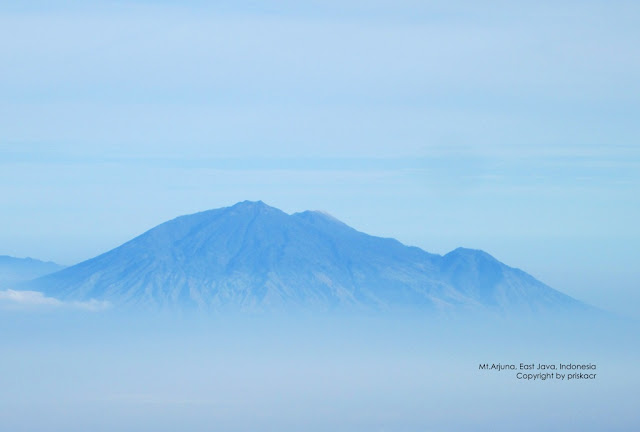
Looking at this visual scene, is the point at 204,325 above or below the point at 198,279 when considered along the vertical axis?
below

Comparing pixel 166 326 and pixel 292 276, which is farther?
pixel 292 276

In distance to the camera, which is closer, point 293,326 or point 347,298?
point 293,326

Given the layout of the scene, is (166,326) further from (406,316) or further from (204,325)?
(406,316)

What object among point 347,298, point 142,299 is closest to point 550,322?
point 347,298

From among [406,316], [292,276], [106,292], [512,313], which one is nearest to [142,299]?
[106,292]

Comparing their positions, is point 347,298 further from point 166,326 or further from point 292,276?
point 166,326

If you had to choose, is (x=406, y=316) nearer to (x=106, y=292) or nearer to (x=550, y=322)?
(x=550, y=322)

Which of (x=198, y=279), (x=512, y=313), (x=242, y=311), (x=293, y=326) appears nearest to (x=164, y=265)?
(x=198, y=279)
